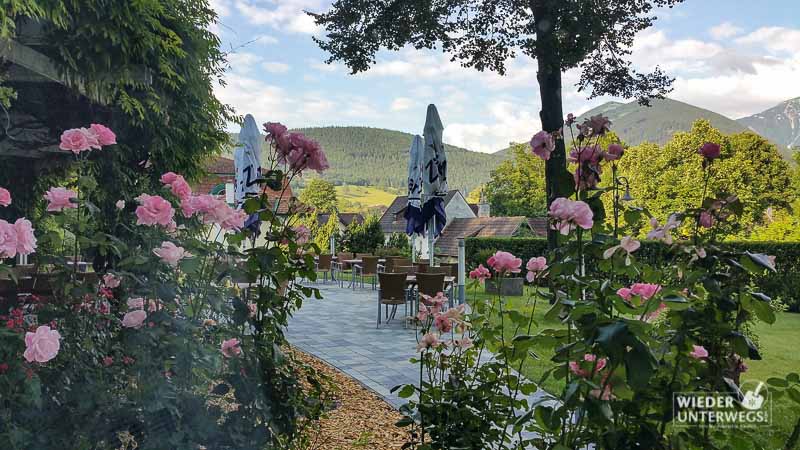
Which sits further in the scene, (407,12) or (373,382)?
(407,12)

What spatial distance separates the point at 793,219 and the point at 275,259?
16103 mm

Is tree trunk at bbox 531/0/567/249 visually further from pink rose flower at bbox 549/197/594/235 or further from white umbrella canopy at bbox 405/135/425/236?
Result: pink rose flower at bbox 549/197/594/235

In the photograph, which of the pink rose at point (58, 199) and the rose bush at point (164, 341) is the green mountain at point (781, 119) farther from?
the pink rose at point (58, 199)

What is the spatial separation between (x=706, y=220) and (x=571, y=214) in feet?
1.17

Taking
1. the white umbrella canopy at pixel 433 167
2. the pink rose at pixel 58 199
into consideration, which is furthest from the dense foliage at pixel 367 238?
the pink rose at pixel 58 199

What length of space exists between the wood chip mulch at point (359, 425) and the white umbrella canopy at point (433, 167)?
3889mm

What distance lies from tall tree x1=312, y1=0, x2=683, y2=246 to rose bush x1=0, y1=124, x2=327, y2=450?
3680 millimetres

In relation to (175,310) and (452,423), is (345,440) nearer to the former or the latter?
(452,423)

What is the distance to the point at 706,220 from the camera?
55.1 inches

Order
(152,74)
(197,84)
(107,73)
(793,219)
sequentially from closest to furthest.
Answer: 1. (107,73)
2. (152,74)
3. (197,84)
4. (793,219)

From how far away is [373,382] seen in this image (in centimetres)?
440

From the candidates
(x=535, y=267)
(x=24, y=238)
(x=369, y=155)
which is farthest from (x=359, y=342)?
(x=369, y=155)

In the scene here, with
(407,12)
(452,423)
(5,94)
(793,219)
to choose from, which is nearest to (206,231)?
(452,423)

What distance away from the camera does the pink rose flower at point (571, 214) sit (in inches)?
53.5
